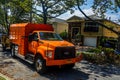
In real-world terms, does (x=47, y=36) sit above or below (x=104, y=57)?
above

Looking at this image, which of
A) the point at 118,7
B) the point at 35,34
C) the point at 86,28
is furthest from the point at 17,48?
the point at 86,28

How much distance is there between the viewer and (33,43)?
42.5ft

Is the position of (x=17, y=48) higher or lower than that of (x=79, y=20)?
lower

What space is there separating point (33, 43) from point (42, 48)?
168cm

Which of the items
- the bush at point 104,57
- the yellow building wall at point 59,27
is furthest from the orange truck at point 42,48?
the yellow building wall at point 59,27

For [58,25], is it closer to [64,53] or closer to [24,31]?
[24,31]

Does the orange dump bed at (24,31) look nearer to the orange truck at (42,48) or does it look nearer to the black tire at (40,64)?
the orange truck at (42,48)

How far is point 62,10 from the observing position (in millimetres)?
23172

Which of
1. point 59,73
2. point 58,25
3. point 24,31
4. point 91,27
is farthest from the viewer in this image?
point 58,25

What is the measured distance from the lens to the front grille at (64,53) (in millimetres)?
10940

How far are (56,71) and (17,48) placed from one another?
5059 mm

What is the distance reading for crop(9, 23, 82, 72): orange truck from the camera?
1090 centimetres

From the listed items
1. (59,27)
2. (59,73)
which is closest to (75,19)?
(59,27)

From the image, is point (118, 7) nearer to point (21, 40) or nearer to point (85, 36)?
point (21, 40)
